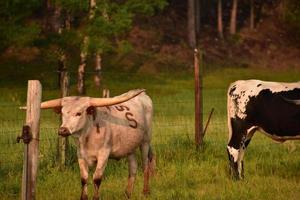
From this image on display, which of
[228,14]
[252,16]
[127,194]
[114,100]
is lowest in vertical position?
[127,194]

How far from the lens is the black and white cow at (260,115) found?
40.1ft

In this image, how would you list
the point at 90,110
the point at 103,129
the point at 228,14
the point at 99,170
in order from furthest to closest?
the point at 228,14 < the point at 103,129 < the point at 99,170 < the point at 90,110

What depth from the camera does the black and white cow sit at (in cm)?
1223

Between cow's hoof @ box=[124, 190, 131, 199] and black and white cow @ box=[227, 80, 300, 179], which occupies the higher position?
black and white cow @ box=[227, 80, 300, 179]

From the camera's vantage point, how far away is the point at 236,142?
493 inches

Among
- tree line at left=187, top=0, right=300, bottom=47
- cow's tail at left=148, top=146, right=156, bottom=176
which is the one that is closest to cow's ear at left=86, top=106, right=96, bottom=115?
cow's tail at left=148, top=146, right=156, bottom=176

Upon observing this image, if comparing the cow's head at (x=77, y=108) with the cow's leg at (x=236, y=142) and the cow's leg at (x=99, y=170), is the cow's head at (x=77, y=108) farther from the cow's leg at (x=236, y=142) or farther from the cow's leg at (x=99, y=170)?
the cow's leg at (x=236, y=142)

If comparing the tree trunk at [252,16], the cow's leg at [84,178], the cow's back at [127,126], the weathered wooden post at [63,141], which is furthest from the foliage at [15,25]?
the tree trunk at [252,16]

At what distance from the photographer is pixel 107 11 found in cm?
3409

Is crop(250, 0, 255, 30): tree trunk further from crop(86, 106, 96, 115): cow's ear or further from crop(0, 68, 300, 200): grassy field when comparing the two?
crop(86, 106, 96, 115): cow's ear

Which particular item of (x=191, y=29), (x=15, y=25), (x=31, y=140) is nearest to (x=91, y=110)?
(x=31, y=140)

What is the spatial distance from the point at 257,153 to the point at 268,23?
44453 millimetres

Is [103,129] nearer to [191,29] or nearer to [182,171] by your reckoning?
[182,171]

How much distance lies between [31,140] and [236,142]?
18.1 feet
